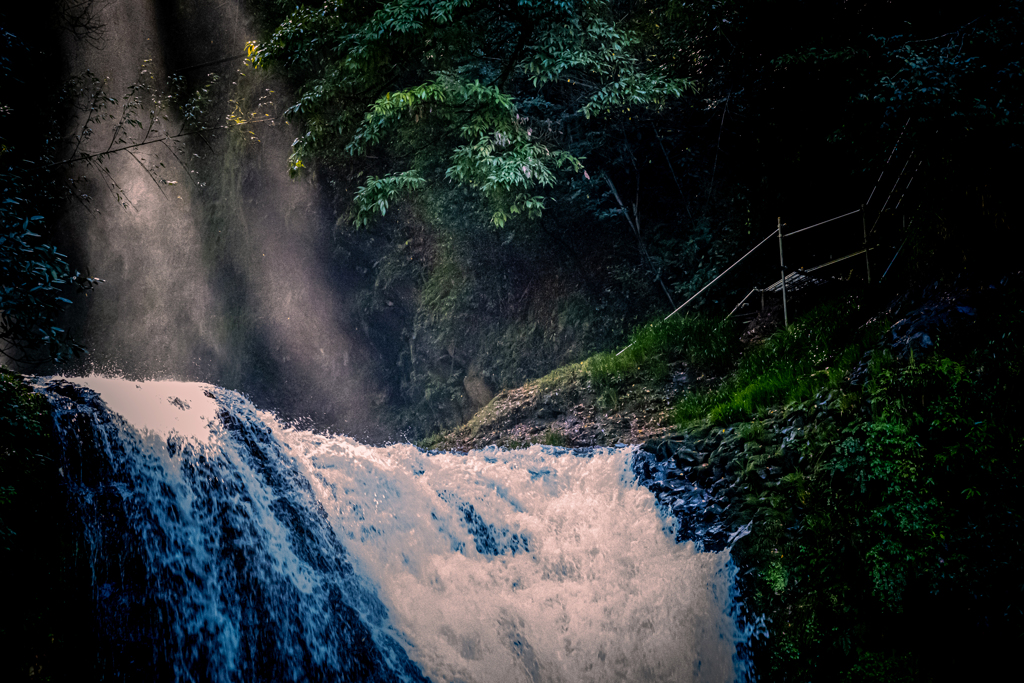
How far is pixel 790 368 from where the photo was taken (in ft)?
18.3

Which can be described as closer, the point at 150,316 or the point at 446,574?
the point at 446,574

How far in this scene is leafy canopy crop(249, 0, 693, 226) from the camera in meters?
8.22

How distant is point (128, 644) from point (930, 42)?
324 inches

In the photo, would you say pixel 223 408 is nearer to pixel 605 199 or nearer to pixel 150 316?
pixel 605 199

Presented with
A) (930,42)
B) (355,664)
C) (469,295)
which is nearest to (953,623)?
(355,664)

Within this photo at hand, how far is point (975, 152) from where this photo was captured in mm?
4410

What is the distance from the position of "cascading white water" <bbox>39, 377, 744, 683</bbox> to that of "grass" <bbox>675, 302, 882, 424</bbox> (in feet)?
3.63

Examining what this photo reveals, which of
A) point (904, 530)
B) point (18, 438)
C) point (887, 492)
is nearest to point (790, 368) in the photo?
point (887, 492)

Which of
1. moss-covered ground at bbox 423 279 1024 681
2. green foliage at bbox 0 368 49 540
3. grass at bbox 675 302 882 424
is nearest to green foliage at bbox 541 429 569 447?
grass at bbox 675 302 882 424

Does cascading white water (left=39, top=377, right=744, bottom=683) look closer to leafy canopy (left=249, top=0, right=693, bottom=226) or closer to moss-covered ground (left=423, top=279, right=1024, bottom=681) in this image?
moss-covered ground (left=423, top=279, right=1024, bottom=681)

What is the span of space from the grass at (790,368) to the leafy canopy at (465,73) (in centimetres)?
418

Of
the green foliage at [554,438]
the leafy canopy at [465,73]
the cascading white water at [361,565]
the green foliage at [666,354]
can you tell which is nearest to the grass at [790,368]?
the green foliage at [666,354]

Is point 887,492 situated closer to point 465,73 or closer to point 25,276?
point 25,276

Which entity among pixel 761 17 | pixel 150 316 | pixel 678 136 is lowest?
pixel 150 316
